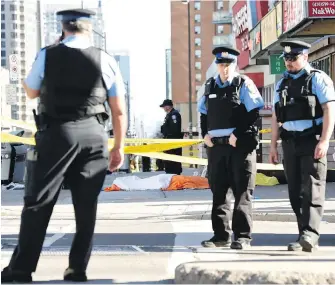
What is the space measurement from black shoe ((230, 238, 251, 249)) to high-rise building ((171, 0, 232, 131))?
115 m

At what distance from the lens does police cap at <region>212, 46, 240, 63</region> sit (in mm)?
6805

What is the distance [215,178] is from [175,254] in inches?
30.7

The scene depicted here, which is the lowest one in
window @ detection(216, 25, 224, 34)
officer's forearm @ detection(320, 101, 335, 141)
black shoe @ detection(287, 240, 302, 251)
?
black shoe @ detection(287, 240, 302, 251)

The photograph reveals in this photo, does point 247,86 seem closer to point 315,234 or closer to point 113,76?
point 315,234

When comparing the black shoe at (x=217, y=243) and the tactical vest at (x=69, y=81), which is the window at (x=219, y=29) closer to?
the black shoe at (x=217, y=243)

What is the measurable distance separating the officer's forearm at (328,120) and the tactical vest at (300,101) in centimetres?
10

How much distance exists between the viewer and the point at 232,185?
22.4 feet

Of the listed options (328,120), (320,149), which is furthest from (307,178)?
(328,120)

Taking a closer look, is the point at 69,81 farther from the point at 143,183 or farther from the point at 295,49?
the point at 143,183

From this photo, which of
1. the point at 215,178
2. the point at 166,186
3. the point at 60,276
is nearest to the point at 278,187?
the point at 166,186

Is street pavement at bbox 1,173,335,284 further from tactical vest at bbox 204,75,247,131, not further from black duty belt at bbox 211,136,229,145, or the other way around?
tactical vest at bbox 204,75,247,131

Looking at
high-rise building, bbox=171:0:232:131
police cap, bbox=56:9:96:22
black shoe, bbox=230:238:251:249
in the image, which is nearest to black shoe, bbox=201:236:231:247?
black shoe, bbox=230:238:251:249

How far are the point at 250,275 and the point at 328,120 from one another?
211 centimetres

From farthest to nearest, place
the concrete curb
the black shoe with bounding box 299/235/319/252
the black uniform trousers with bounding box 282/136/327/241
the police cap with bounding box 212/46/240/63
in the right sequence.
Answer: the police cap with bounding box 212/46/240/63 < the black uniform trousers with bounding box 282/136/327/241 < the black shoe with bounding box 299/235/319/252 < the concrete curb
